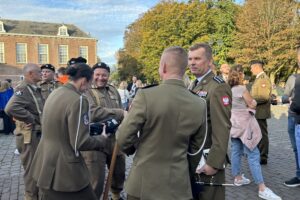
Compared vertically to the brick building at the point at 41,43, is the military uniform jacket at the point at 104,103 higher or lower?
lower

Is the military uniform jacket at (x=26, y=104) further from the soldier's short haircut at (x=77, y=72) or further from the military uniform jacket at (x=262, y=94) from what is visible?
the military uniform jacket at (x=262, y=94)

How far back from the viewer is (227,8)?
41312 mm

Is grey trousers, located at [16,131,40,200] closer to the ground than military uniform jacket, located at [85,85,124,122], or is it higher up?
closer to the ground

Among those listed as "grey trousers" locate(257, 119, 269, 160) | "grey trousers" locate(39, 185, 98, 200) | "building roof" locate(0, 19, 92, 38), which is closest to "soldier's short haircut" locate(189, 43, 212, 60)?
"grey trousers" locate(39, 185, 98, 200)

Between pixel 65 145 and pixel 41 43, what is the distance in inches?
2086

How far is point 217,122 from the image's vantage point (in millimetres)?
3021

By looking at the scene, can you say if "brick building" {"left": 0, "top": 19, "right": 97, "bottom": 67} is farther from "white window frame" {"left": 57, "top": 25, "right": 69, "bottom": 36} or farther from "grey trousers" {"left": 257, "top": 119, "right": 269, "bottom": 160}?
"grey trousers" {"left": 257, "top": 119, "right": 269, "bottom": 160}

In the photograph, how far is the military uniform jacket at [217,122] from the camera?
300 cm

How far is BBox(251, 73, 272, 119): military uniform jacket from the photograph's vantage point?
6.79 metres

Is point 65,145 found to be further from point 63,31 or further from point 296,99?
point 63,31

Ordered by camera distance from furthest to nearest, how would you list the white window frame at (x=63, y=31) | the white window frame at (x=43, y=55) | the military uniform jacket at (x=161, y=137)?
1. the white window frame at (x=63, y=31)
2. the white window frame at (x=43, y=55)
3. the military uniform jacket at (x=161, y=137)

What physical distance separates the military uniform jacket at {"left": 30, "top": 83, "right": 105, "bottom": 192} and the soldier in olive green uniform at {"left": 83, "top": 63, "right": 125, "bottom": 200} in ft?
3.48

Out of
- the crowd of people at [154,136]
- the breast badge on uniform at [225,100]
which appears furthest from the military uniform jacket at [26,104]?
the breast badge on uniform at [225,100]

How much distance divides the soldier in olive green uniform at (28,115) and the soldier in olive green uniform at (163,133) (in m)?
2.58
